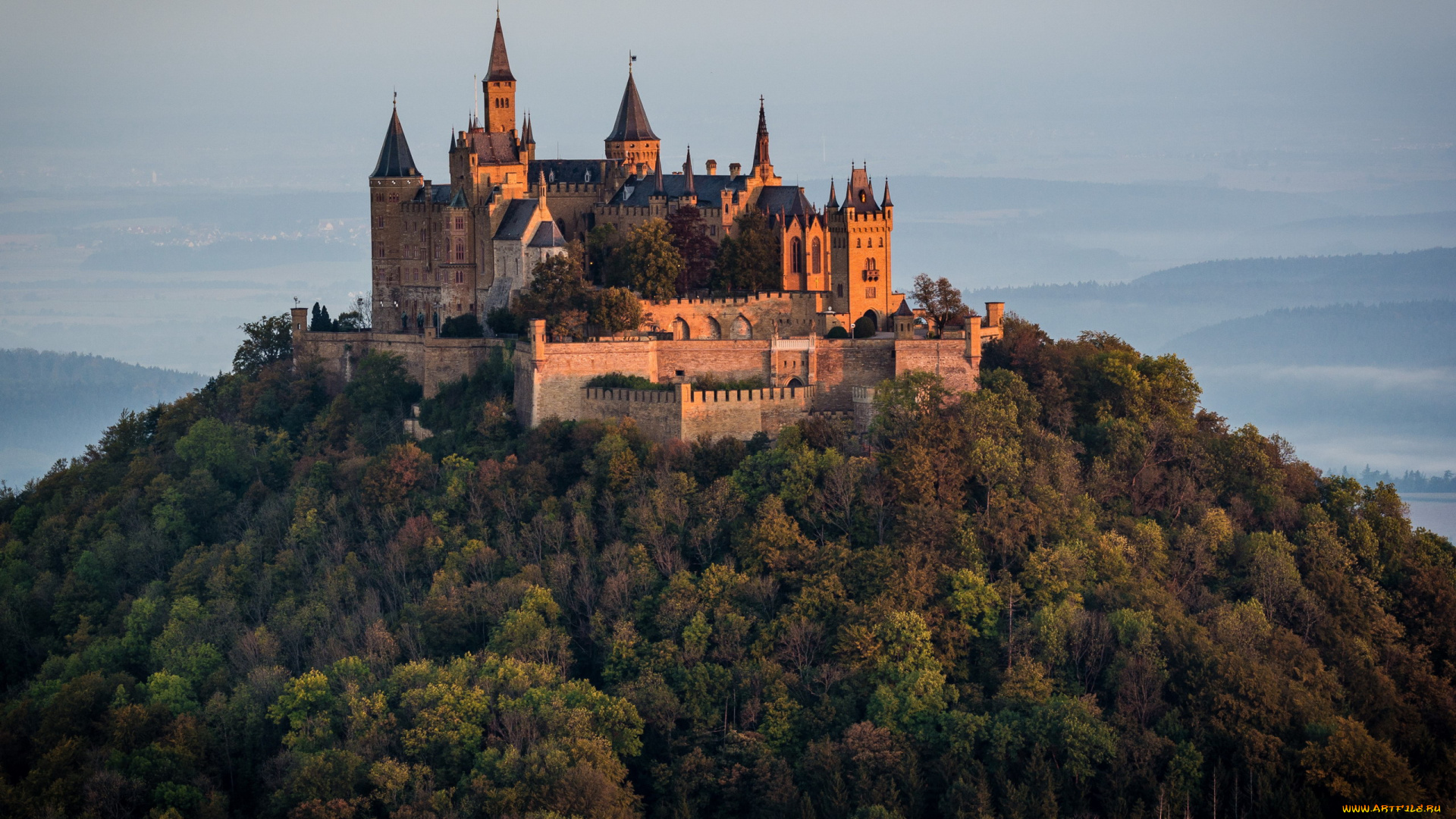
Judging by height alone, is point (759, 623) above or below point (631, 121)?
below

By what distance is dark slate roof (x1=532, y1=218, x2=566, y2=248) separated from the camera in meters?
63.6

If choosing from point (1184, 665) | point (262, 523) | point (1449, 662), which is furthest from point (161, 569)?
point (1449, 662)

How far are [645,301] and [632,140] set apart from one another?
1012 centimetres

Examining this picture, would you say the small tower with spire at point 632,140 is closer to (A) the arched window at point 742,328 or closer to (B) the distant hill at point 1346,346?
(A) the arched window at point 742,328

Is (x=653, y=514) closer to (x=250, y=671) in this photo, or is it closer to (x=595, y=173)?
(x=250, y=671)

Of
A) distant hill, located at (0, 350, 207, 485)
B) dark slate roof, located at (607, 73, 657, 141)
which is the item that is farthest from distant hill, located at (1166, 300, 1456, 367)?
dark slate roof, located at (607, 73, 657, 141)

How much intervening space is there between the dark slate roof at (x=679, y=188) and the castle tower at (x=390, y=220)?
25.4 feet

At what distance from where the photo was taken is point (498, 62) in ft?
227

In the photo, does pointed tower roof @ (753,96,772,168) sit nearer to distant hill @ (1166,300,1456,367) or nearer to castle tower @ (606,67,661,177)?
castle tower @ (606,67,661,177)

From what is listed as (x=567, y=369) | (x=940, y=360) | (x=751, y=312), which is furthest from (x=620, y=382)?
(x=940, y=360)

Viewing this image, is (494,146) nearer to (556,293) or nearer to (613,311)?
(556,293)

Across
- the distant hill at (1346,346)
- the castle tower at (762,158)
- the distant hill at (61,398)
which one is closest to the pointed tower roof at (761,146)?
the castle tower at (762,158)

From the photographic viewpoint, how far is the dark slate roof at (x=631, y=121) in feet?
232

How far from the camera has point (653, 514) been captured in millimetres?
55812
